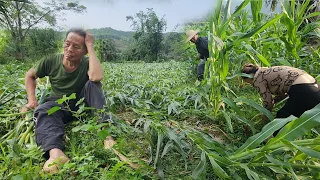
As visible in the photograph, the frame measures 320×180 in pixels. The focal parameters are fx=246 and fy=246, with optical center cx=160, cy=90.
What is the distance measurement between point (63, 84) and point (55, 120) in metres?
0.16

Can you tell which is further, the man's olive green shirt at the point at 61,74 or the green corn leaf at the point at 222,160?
the man's olive green shirt at the point at 61,74

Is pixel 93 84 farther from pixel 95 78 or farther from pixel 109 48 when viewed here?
pixel 109 48

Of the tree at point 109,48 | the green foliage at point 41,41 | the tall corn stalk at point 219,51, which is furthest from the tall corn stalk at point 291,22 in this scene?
the green foliage at point 41,41

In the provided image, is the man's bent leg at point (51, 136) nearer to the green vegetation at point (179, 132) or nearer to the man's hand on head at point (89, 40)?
the green vegetation at point (179, 132)

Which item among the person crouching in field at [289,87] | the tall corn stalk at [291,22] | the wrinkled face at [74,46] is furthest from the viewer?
the tall corn stalk at [291,22]

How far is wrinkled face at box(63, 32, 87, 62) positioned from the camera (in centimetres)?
74

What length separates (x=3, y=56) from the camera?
75 cm

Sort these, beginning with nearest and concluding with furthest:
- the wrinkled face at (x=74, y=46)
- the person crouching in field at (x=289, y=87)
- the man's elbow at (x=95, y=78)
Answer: the wrinkled face at (x=74, y=46)
the man's elbow at (x=95, y=78)
the person crouching in field at (x=289, y=87)

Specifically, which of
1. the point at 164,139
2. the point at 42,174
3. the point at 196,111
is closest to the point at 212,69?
the point at 196,111

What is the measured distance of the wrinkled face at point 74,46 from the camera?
2.43 feet

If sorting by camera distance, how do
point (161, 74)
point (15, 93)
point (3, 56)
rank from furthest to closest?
1. point (161, 74)
2. point (15, 93)
3. point (3, 56)

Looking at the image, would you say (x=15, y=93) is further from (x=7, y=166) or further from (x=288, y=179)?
(x=288, y=179)

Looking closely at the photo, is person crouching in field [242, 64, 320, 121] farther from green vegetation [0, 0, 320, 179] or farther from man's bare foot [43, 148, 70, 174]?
man's bare foot [43, 148, 70, 174]

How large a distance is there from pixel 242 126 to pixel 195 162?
37cm
